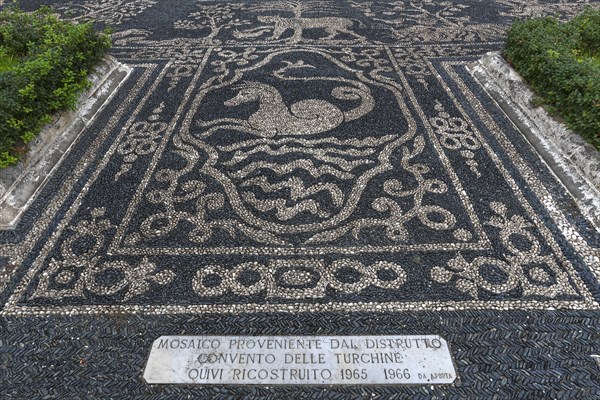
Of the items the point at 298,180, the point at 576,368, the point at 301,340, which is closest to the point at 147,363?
the point at 301,340

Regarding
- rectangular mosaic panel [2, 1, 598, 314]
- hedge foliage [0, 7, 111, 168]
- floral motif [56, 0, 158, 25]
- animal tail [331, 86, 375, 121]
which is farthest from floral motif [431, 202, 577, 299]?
floral motif [56, 0, 158, 25]

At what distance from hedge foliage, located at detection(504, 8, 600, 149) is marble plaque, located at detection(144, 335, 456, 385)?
314cm

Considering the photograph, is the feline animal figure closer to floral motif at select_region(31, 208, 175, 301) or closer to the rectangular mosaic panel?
the rectangular mosaic panel

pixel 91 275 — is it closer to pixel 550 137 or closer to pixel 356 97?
pixel 356 97

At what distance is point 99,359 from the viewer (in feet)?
9.73

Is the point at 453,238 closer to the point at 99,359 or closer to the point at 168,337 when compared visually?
the point at 168,337

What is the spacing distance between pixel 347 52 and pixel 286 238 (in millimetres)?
4768

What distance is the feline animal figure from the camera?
822 cm

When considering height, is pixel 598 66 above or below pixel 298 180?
above

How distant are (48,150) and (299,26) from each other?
18.8ft

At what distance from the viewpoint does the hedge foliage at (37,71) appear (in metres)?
4.32

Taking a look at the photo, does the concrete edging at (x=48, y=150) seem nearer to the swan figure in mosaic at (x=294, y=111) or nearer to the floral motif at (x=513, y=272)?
the swan figure in mosaic at (x=294, y=111)

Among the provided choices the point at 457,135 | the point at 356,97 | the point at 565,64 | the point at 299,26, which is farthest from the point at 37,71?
the point at 565,64

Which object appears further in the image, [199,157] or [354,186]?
[199,157]
